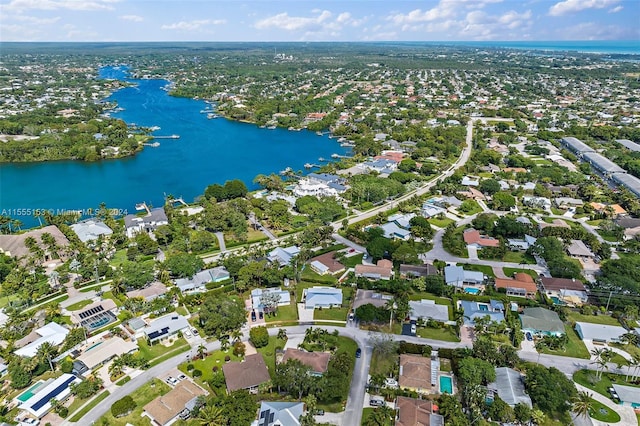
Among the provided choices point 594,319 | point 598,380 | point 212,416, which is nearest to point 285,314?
point 212,416

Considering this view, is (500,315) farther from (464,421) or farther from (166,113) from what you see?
(166,113)

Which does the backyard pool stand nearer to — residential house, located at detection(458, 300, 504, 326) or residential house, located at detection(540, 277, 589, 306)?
residential house, located at detection(458, 300, 504, 326)

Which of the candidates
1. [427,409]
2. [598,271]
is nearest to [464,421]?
[427,409]

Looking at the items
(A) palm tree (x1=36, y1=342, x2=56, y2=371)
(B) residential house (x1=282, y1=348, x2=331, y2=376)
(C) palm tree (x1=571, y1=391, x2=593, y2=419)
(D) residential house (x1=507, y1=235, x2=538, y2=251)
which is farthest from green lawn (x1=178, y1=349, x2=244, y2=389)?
(D) residential house (x1=507, y1=235, x2=538, y2=251)

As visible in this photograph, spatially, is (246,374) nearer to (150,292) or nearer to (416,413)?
(416,413)

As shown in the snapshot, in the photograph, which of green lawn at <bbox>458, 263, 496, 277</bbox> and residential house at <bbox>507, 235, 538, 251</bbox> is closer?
green lawn at <bbox>458, 263, 496, 277</bbox>

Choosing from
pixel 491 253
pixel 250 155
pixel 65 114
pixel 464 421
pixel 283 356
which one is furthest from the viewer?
pixel 65 114
